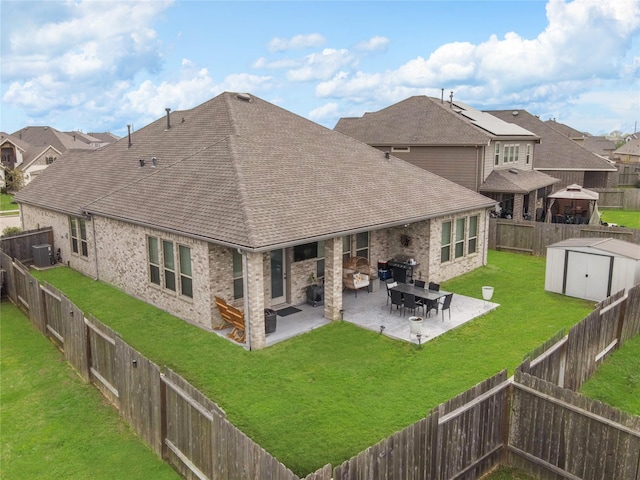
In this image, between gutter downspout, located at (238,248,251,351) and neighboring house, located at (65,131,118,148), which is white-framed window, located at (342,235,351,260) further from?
neighboring house, located at (65,131,118,148)

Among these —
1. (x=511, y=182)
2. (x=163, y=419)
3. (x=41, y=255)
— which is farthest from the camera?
(x=511, y=182)

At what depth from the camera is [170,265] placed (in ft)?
50.6

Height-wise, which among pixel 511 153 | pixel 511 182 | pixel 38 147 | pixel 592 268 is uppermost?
pixel 38 147

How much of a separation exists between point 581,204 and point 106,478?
103 ft

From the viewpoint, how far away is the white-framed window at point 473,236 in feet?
68.0

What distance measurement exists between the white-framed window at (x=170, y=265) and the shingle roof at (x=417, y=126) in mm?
18571

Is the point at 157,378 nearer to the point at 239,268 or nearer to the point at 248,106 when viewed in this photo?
the point at 239,268

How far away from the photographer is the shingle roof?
2875 centimetres

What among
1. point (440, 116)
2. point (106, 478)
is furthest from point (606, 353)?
point (440, 116)

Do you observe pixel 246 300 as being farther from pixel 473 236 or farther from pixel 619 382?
pixel 473 236

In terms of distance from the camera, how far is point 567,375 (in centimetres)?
1015

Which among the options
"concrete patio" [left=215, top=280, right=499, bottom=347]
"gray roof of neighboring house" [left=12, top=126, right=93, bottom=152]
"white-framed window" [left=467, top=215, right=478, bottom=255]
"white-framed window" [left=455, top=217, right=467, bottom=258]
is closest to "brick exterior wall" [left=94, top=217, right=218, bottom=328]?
"concrete patio" [left=215, top=280, right=499, bottom=347]

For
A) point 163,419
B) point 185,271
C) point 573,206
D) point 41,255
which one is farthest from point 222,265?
point 573,206

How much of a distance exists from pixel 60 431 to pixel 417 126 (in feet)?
87.1
